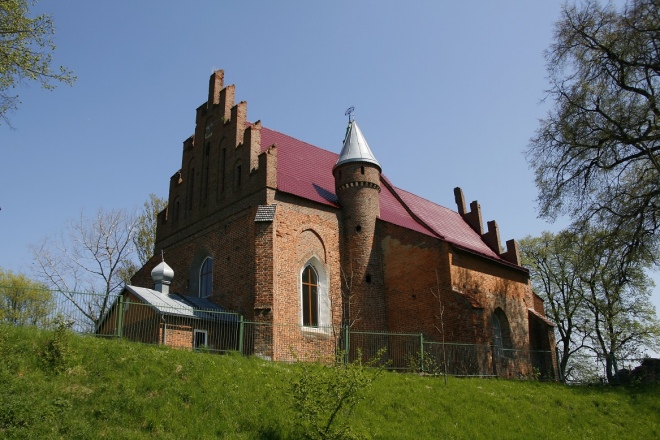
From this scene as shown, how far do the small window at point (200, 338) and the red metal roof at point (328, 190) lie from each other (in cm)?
563

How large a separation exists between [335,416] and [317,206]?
36.9 ft

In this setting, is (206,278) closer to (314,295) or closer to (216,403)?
(314,295)

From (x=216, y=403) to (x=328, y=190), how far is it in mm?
12980

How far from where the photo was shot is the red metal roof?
70.6 feet

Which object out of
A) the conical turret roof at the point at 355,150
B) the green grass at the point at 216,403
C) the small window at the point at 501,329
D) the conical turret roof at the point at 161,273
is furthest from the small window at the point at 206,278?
the small window at the point at 501,329

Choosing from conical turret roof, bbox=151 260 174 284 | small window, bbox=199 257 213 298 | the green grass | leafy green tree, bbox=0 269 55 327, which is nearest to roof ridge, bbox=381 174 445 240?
the green grass

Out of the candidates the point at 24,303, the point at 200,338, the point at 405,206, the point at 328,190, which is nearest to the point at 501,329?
the point at 405,206

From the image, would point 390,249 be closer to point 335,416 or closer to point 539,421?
point 539,421

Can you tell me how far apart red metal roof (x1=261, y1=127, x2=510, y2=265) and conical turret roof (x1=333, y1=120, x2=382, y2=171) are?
1.41 metres

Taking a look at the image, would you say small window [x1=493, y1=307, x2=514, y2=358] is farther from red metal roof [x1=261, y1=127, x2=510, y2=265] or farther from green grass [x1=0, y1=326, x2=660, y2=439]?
green grass [x1=0, y1=326, x2=660, y2=439]

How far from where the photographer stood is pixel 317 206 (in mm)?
20969

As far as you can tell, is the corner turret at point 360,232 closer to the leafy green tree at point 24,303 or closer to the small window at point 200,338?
the small window at point 200,338

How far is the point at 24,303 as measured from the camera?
78.3 feet

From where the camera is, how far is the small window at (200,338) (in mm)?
17294
